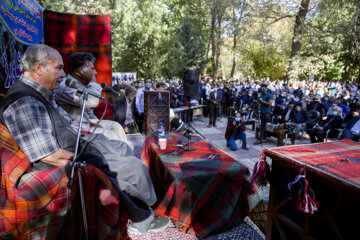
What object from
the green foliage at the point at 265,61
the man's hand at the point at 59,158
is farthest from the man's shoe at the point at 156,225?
the green foliage at the point at 265,61

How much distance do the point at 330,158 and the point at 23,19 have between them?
4586 millimetres

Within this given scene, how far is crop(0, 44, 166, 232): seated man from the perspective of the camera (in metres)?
1.78

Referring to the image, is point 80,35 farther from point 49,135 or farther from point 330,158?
point 330,158

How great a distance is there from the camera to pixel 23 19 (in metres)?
3.66

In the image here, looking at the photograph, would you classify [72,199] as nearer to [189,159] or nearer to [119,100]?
[189,159]

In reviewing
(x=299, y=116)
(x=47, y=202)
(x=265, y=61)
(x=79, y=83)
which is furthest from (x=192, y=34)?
(x=47, y=202)

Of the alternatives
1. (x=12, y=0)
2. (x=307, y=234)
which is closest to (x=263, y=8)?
(x=12, y=0)

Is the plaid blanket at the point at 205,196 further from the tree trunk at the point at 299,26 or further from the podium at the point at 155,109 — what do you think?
the tree trunk at the point at 299,26

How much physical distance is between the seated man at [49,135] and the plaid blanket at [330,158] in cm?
127

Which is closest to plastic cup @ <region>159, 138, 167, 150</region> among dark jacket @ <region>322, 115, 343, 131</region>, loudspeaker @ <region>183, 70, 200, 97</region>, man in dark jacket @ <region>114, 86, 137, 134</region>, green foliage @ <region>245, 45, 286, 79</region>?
man in dark jacket @ <region>114, 86, 137, 134</region>

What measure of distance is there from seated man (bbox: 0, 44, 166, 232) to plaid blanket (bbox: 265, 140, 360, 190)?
1267 millimetres

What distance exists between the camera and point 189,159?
9.59 ft

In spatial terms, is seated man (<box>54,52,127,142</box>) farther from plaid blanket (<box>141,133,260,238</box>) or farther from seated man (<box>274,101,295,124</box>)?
seated man (<box>274,101,295,124</box>)

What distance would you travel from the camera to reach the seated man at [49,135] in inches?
70.1
